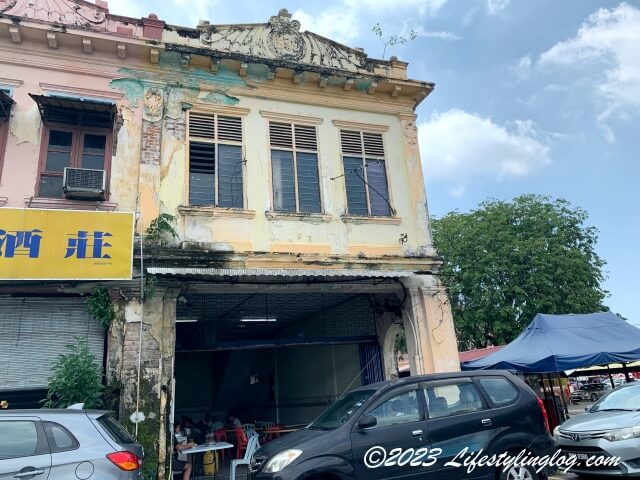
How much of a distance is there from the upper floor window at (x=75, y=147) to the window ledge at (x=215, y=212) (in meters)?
1.44

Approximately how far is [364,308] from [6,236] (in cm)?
785

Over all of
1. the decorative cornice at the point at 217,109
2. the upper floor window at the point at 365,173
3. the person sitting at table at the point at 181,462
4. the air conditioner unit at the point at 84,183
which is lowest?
the person sitting at table at the point at 181,462

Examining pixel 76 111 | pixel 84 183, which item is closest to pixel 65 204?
pixel 84 183

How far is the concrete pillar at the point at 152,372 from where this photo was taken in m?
7.65

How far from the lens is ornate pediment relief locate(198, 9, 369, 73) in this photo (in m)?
10.4

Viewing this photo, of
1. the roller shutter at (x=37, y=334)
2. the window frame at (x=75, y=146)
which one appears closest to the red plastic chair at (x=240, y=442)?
the roller shutter at (x=37, y=334)

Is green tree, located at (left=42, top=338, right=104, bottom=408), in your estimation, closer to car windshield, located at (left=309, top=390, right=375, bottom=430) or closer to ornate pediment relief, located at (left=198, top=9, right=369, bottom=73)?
car windshield, located at (left=309, top=390, right=375, bottom=430)

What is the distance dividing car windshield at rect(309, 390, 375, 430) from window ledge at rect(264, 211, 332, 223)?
423cm

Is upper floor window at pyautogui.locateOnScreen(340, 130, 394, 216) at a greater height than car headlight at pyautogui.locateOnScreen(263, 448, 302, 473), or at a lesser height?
greater

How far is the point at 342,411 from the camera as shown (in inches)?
237

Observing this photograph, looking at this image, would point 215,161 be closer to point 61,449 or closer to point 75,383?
point 75,383

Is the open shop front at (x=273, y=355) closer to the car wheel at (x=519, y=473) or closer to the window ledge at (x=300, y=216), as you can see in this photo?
the window ledge at (x=300, y=216)

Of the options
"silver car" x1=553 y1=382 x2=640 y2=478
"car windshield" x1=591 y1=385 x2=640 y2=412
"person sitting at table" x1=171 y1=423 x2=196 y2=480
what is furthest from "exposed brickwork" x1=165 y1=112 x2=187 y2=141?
"car windshield" x1=591 y1=385 x2=640 y2=412

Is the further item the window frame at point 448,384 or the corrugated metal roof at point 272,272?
the corrugated metal roof at point 272,272
